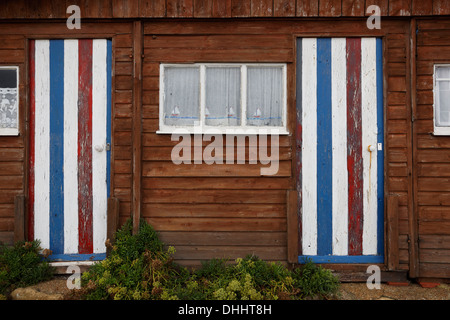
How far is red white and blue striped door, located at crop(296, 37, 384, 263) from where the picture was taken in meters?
4.09

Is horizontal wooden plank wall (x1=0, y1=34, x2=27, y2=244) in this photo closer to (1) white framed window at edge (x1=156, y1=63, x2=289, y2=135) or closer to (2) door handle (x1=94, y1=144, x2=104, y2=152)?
(2) door handle (x1=94, y1=144, x2=104, y2=152)

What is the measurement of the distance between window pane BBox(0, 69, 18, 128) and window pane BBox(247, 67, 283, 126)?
10.4 ft

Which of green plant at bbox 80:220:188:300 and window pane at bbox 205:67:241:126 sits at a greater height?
window pane at bbox 205:67:241:126

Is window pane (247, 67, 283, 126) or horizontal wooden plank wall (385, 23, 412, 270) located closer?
horizontal wooden plank wall (385, 23, 412, 270)

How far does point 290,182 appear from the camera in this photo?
4.11m

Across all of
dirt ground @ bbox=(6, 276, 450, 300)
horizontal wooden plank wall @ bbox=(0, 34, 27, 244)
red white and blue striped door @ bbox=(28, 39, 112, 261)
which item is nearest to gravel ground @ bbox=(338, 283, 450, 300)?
Answer: dirt ground @ bbox=(6, 276, 450, 300)

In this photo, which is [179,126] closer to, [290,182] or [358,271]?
[290,182]

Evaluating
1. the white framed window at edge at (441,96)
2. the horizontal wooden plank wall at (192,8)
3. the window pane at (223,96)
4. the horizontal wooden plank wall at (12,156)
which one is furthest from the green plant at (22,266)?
the white framed window at edge at (441,96)

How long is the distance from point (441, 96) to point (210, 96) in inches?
120

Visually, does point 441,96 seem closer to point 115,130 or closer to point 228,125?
point 228,125

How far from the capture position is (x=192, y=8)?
4082 mm

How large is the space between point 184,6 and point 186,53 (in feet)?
1.97

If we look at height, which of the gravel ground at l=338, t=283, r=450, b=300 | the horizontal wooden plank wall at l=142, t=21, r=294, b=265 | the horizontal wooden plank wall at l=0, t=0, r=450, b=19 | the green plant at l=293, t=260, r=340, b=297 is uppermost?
the horizontal wooden plank wall at l=0, t=0, r=450, b=19

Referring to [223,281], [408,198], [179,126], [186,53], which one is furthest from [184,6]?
[408,198]
